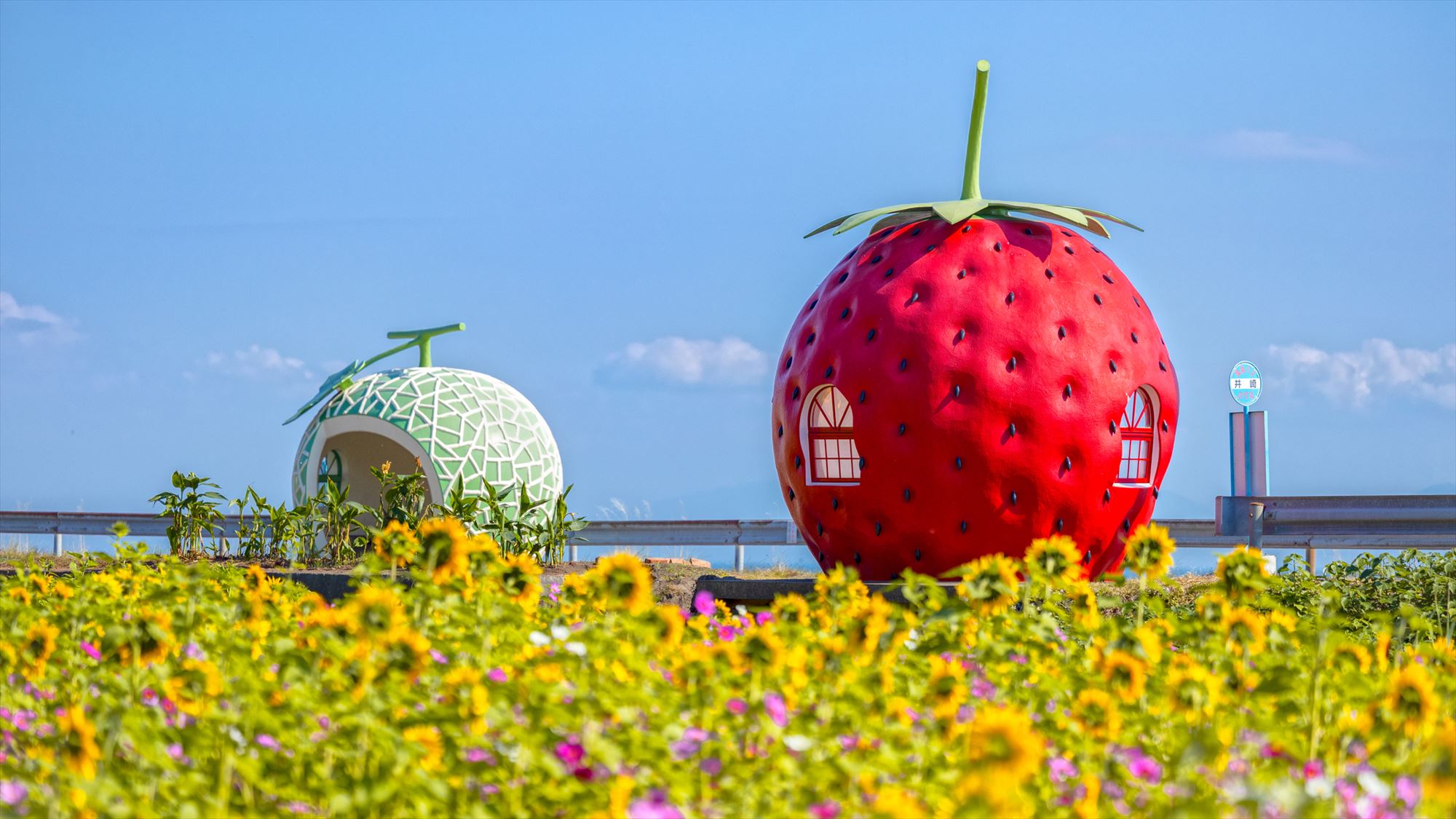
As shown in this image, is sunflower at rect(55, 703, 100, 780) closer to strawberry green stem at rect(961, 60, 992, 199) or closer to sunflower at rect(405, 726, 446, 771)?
sunflower at rect(405, 726, 446, 771)

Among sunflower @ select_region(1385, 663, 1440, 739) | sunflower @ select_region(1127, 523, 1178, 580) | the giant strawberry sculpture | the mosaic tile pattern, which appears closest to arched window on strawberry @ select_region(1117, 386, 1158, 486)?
the giant strawberry sculpture

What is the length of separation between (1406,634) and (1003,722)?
21.0 feet

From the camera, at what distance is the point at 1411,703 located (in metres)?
3.12

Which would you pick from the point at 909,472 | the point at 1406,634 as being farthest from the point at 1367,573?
the point at 909,472

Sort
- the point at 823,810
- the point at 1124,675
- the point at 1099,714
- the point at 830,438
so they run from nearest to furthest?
the point at 823,810 → the point at 1099,714 → the point at 1124,675 → the point at 830,438

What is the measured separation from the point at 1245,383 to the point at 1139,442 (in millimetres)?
5896

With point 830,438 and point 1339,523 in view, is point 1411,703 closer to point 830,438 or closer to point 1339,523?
point 830,438

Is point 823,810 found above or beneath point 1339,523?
beneath

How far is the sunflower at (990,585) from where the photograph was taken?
4.41 meters

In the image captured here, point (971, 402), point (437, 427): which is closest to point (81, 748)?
point (971, 402)

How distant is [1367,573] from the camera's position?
8.94 m

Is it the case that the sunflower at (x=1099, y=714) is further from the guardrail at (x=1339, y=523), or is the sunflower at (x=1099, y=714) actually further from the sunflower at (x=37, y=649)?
the guardrail at (x=1339, y=523)

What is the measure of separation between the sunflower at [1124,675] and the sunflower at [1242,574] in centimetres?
148

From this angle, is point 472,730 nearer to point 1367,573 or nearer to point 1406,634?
point 1406,634
